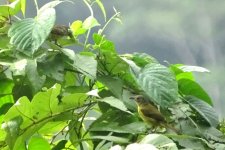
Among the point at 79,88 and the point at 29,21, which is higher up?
the point at 29,21

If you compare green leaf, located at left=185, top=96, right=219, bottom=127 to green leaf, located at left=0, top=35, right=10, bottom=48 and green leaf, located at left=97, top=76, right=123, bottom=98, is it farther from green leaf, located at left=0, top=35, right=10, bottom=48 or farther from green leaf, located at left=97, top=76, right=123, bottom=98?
green leaf, located at left=0, top=35, right=10, bottom=48

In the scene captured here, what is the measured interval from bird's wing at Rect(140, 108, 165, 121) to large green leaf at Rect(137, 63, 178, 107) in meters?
0.03

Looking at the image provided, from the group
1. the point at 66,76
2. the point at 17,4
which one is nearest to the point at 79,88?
the point at 66,76

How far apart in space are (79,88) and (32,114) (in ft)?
0.42

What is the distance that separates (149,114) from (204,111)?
98mm

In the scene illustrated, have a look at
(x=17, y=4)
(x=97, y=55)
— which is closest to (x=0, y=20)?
(x=17, y=4)

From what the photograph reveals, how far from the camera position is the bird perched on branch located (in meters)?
0.75

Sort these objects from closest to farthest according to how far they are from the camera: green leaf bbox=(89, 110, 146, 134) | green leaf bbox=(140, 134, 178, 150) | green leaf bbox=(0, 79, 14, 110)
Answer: green leaf bbox=(140, 134, 178, 150)
green leaf bbox=(89, 110, 146, 134)
green leaf bbox=(0, 79, 14, 110)

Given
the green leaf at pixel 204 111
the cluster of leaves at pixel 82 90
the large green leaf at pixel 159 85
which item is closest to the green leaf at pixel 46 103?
the cluster of leaves at pixel 82 90

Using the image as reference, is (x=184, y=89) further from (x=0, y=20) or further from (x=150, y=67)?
(x=0, y=20)

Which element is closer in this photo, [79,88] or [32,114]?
[32,114]

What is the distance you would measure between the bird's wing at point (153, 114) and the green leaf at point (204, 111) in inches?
2.6

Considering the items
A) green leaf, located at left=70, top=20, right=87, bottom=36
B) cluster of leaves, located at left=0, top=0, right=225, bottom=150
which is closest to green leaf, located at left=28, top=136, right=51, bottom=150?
cluster of leaves, located at left=0, top=0, right=225, bottom=150

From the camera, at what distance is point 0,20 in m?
0.83
